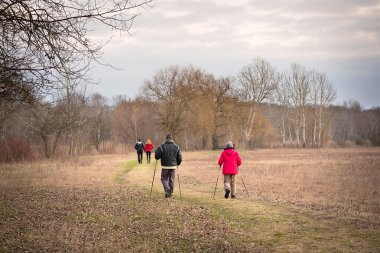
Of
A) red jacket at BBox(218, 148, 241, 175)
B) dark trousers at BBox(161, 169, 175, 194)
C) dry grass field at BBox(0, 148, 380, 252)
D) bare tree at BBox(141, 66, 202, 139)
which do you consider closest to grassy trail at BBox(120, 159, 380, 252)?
dry grass field at BBox(0, 148, 380, 252)

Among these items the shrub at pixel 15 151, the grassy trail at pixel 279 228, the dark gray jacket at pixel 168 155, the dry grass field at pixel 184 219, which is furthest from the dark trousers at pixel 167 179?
the shrub at pixel 15 151

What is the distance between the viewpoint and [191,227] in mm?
10211

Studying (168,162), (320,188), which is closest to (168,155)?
(168,162)

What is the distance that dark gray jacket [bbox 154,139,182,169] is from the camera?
15.4m

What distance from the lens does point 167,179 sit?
1551 centimetres

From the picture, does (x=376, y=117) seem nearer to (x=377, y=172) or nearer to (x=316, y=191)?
(x=377, y=172)

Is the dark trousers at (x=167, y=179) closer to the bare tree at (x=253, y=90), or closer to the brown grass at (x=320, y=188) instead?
the brown grass at (x=320, y=188)

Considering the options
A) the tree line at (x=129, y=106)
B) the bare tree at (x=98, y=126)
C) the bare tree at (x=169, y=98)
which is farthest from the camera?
the bare tree at (x=98, y=126)

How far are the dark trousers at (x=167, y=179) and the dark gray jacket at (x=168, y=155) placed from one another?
0.19 m

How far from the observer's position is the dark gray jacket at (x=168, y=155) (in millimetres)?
15359

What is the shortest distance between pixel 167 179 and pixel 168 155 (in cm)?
91

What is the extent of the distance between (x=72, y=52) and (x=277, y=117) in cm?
12046

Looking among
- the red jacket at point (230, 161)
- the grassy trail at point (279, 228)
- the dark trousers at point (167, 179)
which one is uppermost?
the red jacket at point (230, 161)

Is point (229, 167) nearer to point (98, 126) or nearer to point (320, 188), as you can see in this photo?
point (320, 188)
